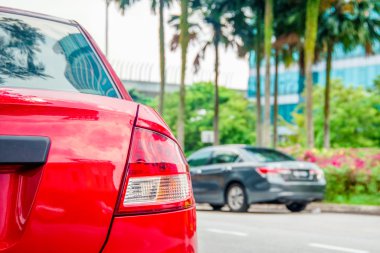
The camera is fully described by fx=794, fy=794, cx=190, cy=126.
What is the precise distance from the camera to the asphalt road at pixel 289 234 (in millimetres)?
9016

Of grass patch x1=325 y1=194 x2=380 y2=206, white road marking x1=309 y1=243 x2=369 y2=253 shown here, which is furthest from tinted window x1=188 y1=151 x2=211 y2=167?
white road marking x1=309 y1=243 x2=369 y2=253

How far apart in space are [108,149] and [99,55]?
2.64ft

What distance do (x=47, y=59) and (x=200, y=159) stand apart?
15110mm

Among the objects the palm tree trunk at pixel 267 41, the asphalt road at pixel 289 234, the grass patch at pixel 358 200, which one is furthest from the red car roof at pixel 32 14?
the palm tree trunk at pixel 267 41

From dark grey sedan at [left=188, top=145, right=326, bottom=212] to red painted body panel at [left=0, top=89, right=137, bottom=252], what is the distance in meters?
13.3

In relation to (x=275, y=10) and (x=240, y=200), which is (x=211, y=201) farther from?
(x=275, y=10)

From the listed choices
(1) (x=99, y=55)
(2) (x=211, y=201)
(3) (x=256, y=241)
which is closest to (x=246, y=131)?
(2) (x=211, y=201)

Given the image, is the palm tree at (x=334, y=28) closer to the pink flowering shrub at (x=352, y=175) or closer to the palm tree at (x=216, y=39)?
the palm tree at (x=216, y=39)

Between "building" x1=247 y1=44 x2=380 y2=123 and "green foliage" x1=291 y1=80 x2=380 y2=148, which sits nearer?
"green foliage" x1=291 y1=80 x2=380 y2=148

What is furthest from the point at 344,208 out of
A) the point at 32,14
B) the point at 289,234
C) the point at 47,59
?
the point at 47,59

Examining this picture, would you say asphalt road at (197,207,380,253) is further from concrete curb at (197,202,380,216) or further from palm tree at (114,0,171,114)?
palm tree at (114,0,171,114)

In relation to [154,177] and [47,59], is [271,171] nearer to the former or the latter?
[47,59]

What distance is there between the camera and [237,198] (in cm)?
1648

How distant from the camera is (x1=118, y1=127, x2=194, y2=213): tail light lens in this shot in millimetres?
2604
